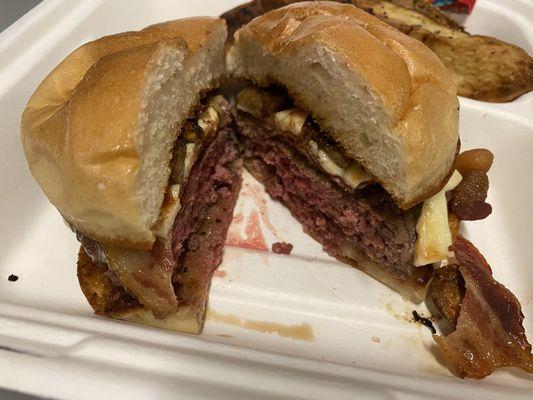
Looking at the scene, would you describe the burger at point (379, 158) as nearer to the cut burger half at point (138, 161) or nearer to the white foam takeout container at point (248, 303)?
the white foam takeout container at point (248, 303)

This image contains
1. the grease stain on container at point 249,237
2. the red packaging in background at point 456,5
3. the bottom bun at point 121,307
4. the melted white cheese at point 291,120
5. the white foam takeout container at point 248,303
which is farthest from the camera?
the red packaging in background at point 456,5

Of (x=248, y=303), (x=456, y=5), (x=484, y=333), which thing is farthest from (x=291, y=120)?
(x=456, y=5)

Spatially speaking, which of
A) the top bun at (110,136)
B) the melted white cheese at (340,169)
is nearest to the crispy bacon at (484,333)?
the melted white cheese at (340,169)

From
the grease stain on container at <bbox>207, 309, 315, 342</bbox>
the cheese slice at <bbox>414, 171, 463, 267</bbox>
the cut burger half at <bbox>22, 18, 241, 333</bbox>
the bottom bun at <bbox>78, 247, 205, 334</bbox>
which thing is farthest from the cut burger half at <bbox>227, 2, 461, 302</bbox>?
the bottom bun at <bbox>78, 247, 205, 334</bbox>

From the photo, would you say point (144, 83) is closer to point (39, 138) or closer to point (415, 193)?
point (39, 138)

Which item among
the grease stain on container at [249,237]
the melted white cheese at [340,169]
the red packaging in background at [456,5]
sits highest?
the red packaging in background at [456,5]

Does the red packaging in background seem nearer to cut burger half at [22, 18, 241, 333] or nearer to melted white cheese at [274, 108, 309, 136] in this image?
melted white cheese at [274, 108, 309, 136]

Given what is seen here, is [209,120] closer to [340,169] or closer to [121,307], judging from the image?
[340,169]
